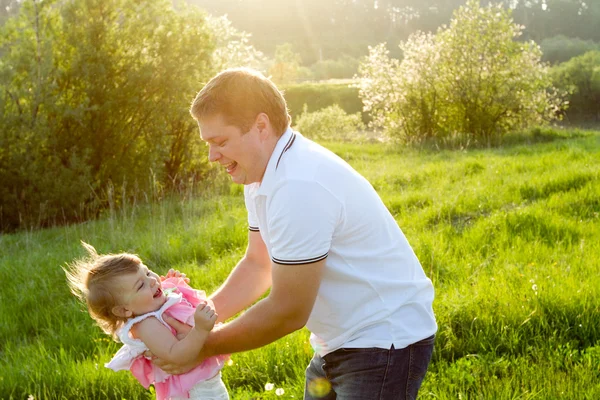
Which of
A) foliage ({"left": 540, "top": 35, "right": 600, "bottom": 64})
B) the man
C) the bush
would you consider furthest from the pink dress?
foliage ({"left": 540, "top": 35, "right": 600, "bottom": 64})

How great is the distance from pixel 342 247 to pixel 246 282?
879 mm

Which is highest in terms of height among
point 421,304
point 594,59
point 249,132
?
point 249,132

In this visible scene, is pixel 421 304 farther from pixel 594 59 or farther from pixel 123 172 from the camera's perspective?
pixel 594 59

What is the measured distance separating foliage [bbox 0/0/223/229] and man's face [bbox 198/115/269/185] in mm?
7712

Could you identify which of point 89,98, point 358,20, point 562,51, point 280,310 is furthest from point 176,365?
point 358,20

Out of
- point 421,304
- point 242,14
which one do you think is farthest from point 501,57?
point 242,14

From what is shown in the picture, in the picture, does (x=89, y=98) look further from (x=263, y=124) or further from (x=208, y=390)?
(x=263, y=124)

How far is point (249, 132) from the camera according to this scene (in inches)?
96.6

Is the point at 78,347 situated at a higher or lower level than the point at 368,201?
lower

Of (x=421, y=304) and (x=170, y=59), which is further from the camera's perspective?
(x=170, y=59)

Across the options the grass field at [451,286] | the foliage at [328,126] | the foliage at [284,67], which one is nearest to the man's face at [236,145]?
the grass field at [451,286]

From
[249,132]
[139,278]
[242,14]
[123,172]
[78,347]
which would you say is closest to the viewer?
[249,132]

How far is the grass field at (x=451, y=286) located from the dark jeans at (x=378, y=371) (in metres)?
1.09

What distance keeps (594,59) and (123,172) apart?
42782mm
